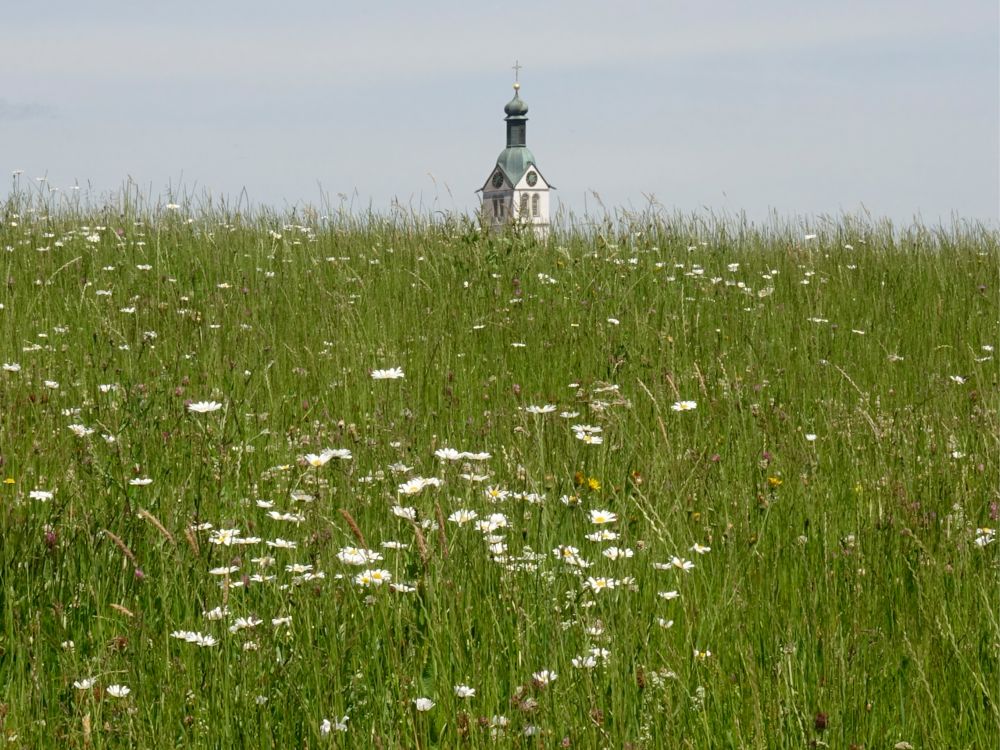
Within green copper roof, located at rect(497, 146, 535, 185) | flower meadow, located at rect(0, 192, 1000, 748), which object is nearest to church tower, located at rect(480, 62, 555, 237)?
green copper roof, located at rect(497, 146, 535, 185)

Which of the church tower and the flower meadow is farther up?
the church tower

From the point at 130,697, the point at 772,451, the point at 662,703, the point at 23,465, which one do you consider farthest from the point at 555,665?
the point at 23,465

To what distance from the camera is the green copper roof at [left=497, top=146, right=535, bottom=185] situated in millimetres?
93625

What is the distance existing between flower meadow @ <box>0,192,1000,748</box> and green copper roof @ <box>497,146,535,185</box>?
8872 cm

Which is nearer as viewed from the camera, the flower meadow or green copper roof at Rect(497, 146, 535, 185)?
the flower meadow

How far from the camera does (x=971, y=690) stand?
82.4 inches

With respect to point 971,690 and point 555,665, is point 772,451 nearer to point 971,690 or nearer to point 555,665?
point 971,690

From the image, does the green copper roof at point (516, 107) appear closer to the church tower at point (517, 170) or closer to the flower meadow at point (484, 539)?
the church tower at point (517, 170)

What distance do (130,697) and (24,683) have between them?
0.31 meters

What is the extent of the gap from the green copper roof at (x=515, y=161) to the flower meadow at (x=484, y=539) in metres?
88.7

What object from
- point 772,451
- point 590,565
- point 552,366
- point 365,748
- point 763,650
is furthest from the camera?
point 552,366

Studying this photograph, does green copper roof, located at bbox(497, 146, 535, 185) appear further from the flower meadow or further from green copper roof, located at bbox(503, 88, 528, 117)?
the flower meadow

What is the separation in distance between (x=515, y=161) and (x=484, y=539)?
314 feet

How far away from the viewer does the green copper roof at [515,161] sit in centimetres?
9362
